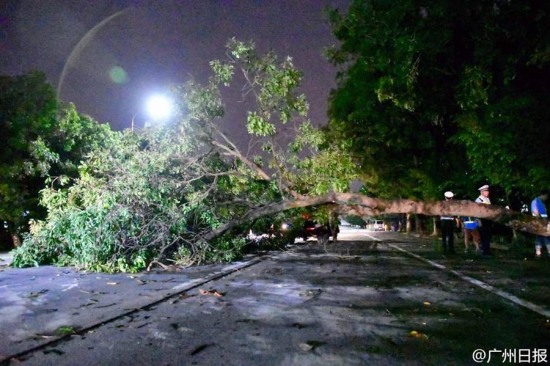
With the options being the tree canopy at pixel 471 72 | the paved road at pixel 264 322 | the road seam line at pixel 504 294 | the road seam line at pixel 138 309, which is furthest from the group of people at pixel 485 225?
the road seam line at pixel 138 309

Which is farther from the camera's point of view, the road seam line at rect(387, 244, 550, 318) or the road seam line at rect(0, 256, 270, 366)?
the road seam line at rect(387, 244, 550, 318)

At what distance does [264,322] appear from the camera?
5.71 m

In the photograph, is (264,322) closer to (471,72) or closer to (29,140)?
(471,72)

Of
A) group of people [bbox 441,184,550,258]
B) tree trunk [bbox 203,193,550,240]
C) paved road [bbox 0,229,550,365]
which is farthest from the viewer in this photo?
group of people [bbox 441,184,550,258]

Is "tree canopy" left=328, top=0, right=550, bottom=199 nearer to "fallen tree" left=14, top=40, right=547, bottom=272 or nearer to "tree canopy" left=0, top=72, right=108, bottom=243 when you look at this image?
"fallen tree" left=14, top=40, right=547, bottom=272

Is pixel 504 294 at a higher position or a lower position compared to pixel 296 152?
lower

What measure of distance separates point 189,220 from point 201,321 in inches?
308

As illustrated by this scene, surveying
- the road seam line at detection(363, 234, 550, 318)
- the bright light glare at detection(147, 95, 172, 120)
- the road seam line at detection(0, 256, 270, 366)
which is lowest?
the road seam line at detection(0, 256, 270, 366)

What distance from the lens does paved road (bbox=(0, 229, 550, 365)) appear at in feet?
14.3

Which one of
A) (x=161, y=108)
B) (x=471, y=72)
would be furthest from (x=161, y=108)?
(x=471, y=72)

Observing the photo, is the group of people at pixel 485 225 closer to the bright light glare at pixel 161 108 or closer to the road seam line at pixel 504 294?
the road seam line at pixel 504 294

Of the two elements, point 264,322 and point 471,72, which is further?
point 471,72

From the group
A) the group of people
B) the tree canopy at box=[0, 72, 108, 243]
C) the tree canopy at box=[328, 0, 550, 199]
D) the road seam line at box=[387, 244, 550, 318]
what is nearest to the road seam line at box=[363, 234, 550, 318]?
the road seam line at box=[387, 244, 550, 318]

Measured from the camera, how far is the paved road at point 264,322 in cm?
437
